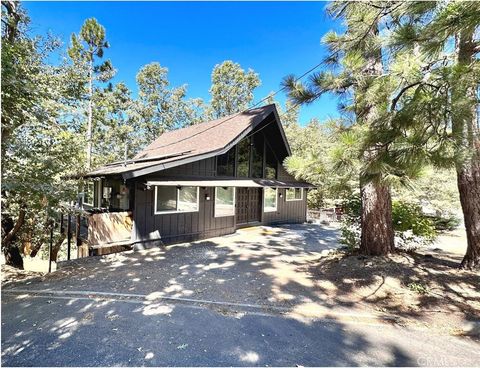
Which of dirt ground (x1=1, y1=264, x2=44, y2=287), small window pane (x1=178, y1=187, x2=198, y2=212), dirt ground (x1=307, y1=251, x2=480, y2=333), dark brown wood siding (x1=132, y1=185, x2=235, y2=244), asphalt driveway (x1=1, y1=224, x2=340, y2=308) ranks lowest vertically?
dirt ground (x1=1, y1=264, x2=44, y2=287)

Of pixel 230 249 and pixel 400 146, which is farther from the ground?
pixel 400 146

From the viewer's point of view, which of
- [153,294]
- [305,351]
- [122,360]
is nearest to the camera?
[122,360]

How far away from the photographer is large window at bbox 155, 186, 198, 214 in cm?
879

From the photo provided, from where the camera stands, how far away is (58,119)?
22.0 feet

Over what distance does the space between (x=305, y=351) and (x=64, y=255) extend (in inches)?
499

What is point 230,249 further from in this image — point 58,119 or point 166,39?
point 166,39

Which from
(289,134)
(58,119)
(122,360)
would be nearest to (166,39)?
(58,119)

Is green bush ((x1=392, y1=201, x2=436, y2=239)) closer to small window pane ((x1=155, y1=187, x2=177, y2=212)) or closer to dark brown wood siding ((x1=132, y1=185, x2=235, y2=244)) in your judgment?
dark brown wood siding ((x1=132, y1=185, x2=235, y2=244))

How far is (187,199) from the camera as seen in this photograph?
9672 millimetres

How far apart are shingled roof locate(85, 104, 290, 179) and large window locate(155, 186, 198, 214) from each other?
1106 millimetres

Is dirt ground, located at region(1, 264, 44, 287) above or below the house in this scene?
below

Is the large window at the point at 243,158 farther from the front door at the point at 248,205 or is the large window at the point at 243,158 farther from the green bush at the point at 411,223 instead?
the green bush at the point at 411,223

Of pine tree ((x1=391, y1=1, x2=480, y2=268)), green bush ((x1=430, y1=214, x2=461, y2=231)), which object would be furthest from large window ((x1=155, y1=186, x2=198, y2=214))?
green bush ((x1=430, y1=214, x2=461, y2=231))

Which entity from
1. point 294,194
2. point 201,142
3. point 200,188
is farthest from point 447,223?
point 201,142
